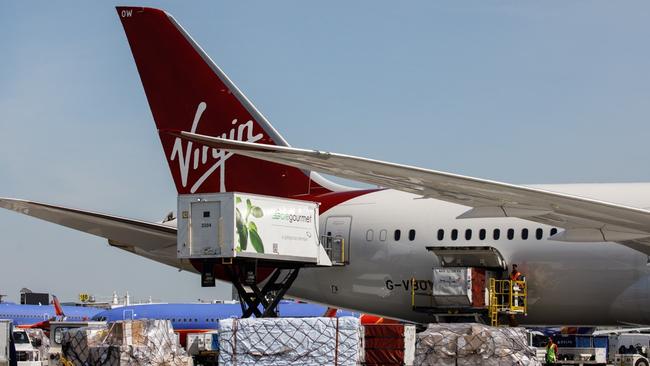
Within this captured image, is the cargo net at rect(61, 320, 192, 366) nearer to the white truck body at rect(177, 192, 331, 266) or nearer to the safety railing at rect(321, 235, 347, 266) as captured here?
the white truck body at rect(177, 192, 331, 266)

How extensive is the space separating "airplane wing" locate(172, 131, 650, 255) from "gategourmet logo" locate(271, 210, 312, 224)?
6.38 metres

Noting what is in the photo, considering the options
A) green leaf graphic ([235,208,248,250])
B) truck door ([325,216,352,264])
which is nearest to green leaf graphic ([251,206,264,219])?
green leaf graphic ([235,208,248,250])

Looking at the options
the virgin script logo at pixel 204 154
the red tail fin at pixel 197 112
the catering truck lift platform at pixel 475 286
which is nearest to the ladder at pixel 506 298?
the catering truck lift platform at pixel 475 286

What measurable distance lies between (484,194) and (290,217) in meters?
8.53

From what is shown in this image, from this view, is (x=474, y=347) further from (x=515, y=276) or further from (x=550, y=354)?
(x=550, y=354)

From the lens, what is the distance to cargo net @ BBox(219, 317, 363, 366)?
2189 centimetres

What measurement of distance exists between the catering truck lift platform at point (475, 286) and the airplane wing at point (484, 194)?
4.56 metres

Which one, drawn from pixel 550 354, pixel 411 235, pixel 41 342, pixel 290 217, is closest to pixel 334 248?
pixel 290 217

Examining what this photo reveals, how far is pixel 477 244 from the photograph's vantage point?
28703 mm


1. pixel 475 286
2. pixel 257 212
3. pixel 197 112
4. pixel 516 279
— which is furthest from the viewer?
pixel 197 112

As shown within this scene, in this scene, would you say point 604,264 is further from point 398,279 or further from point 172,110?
point 172,110

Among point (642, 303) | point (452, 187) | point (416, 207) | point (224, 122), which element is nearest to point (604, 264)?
point (642, 303)

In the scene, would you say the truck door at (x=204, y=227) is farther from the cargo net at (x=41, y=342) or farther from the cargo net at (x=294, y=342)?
the cargo net at (x=41, y=342)

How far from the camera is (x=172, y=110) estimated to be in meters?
33.0
